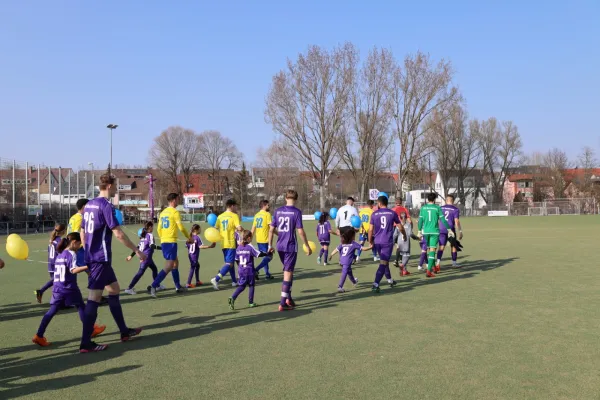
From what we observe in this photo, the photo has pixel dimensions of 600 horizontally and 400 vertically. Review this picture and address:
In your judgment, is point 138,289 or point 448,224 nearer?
point 138,289

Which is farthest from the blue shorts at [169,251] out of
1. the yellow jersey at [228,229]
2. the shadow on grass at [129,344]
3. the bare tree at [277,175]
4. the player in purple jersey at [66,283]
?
the bare tree at [277,175]

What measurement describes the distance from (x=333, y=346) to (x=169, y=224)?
5.14 m

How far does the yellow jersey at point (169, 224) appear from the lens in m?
10.1

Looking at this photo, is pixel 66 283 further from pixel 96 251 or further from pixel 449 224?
pixel 449 224

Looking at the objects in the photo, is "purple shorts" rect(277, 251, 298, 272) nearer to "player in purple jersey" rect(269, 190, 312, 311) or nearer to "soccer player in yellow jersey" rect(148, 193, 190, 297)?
"player in purple jersey" rect(269, 190, 312, 311)

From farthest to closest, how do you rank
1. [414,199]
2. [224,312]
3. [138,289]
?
1. [414,199]
2. [138,289]
3. [224,312]

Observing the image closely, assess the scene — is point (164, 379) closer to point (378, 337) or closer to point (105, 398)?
point (105, 398)

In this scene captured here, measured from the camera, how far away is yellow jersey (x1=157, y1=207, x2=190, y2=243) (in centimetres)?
1015

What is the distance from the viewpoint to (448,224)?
1377 centimetres

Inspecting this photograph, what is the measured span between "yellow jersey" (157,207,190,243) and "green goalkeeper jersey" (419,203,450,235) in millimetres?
6178

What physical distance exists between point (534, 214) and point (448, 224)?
5934 cm

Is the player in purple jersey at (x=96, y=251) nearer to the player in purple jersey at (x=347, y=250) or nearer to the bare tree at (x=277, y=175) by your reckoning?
the player in purple jersey at (x=347, y=250)

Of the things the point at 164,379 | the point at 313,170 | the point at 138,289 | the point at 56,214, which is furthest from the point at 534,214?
the point at 164,379

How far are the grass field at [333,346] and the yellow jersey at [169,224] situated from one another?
1196 mm
